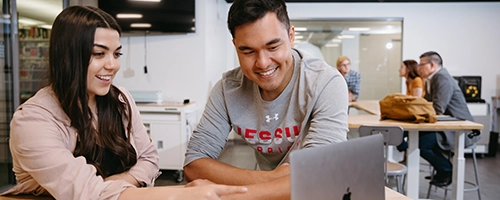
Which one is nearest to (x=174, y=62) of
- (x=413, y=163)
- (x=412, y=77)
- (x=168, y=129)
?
(x=168, y=129)

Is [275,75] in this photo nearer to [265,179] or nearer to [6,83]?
[265,179]

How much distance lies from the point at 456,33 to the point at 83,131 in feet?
21.9

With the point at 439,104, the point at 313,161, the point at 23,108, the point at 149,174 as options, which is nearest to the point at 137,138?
the point at 149,174

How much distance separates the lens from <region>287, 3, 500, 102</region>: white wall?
21.2ft

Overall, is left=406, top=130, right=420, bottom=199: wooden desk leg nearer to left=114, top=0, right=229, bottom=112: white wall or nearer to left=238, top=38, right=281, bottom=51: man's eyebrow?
left=238, top=38, right=281, bottom=51: man's eyebrow

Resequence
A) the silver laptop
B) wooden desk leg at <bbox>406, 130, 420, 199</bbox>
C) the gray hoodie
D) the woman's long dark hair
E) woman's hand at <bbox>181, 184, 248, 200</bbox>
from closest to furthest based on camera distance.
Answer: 1. the silver laptop
2. woman's hand at <bbox>181, 184, 248, 200</bbox>
3. the woman's long dark hair
4. the gray hoodie
5. wooden desk leg at <bbox>406, 130, 420, 199</bbox>

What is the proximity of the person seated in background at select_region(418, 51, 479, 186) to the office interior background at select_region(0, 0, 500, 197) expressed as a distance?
2.66 meters

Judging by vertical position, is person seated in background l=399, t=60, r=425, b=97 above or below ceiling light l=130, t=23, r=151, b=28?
below

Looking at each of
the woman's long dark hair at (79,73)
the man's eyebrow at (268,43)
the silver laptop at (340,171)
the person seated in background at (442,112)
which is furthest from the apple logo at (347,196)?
the person seated in background at (442,112)

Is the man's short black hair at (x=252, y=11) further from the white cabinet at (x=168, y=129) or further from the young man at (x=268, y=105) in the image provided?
the white cabinet at (x=168, y=129)

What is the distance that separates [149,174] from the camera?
1.44 meters

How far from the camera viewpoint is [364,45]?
22.6ft

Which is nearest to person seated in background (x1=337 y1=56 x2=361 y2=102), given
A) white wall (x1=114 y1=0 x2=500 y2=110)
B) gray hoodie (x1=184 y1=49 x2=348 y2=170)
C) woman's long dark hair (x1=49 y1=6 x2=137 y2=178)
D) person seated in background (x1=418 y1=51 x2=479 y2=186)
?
person seated in background (x1=418 y1=51 x2=479 y2=186)

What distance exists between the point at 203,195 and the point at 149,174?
0.53 meters
